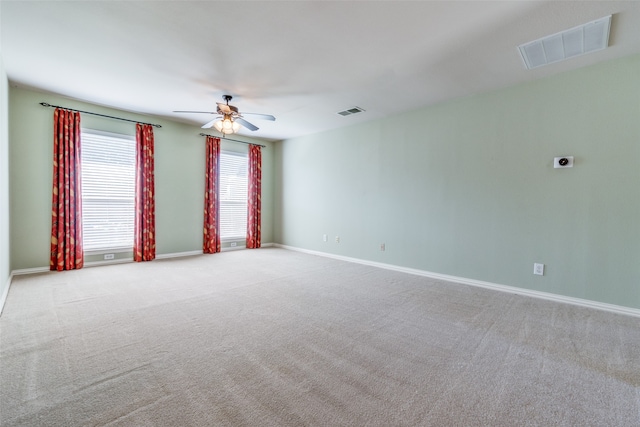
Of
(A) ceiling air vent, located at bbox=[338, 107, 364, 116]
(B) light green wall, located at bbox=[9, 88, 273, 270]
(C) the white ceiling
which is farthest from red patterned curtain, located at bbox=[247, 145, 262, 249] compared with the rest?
(A) ceiling air vent, located at bbox=[338, 107, 364, 116]

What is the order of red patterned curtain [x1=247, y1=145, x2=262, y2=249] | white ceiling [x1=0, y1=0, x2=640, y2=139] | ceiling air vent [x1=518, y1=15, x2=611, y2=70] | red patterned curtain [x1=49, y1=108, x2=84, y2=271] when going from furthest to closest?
red patterned curtain [x1=247, y1=145, x2=262, y2=249] → red patterned curtain [x1=49, y1=108, x2=84, y2=271] → ceiling air vent [x1=518, y1=15, x2=611, y2=70] → white ceiling [x1=0, y1=0, x2=640, y2=139]

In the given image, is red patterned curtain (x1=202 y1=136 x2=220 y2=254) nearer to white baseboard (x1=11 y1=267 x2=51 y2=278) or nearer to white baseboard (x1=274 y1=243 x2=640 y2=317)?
white baseboard (x1=11 y1=267 x2=51 y2=278)

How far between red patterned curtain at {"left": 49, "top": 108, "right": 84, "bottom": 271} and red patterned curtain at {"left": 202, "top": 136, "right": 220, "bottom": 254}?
2055mm

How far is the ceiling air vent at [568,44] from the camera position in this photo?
2.39 metres

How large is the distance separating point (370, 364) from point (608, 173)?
3.30 metres

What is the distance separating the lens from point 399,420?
141cm

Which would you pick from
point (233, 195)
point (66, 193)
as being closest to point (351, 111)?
point (233, 195)

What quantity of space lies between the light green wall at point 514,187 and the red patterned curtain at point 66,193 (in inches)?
178

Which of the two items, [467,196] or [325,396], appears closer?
[325,396]

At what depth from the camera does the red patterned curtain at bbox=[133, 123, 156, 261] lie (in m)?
4.95

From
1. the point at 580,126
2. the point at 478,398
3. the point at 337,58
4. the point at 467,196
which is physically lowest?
the point at 478,398

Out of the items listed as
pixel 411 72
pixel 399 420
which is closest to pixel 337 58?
pixel 411 72

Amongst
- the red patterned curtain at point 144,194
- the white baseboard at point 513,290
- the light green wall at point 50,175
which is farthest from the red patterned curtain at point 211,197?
the white baseboard at point 513,290

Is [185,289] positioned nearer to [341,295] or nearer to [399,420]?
[341,295]
